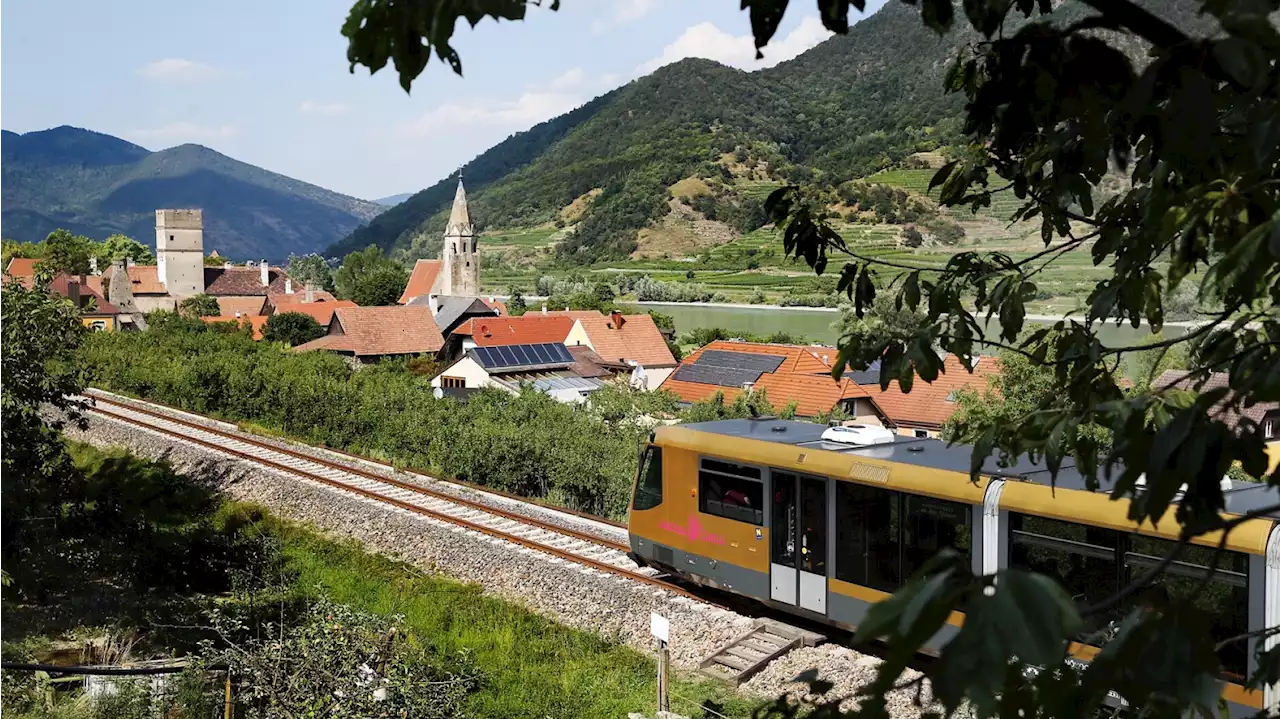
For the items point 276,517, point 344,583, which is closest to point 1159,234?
point 344,583

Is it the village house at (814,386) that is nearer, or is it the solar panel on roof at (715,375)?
the village house at (814,386)

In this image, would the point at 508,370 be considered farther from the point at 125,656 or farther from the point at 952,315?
the point at 952,315

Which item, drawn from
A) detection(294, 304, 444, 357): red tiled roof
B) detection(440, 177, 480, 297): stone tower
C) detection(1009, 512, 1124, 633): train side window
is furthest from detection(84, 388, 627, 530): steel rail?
detection(440, 177, 480, 297): stone tower

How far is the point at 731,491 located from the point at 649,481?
161 cm

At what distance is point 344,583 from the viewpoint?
56.2 ft

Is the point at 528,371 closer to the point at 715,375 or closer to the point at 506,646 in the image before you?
the point at 715,375

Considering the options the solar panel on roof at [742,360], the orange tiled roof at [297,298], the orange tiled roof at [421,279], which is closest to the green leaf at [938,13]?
the solar panel on roof at [742,360]

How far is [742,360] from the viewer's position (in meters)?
44.8

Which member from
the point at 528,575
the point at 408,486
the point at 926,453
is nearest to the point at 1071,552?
the point at 926,453

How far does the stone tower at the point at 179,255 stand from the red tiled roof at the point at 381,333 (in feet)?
134

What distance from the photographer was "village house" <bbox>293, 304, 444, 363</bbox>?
5434 cm

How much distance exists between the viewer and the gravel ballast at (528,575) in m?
12.1

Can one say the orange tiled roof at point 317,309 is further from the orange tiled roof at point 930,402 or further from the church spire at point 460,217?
the orange tiled roof at point 930,402

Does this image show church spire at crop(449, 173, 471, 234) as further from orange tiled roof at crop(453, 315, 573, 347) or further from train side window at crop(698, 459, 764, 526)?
train side window at crop(698, 459, 764, 526)
